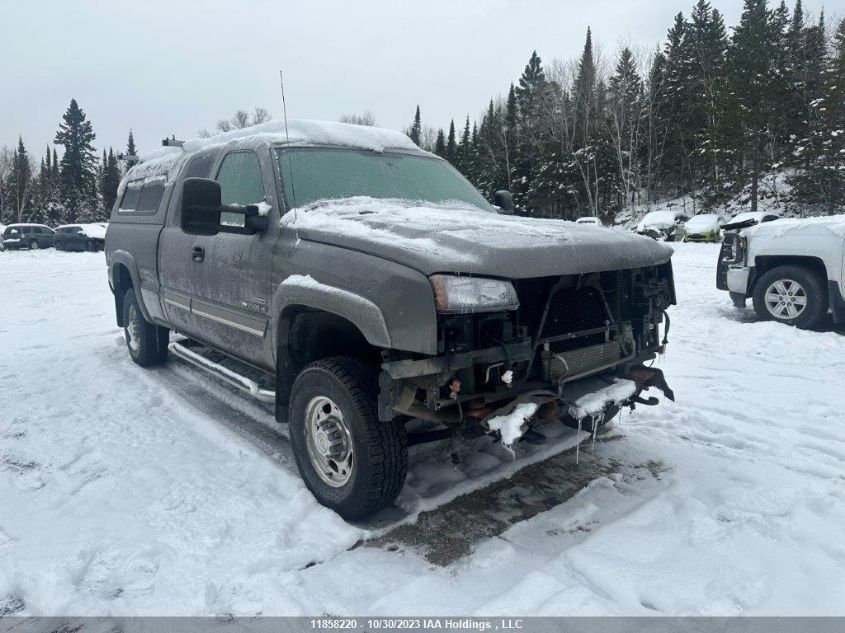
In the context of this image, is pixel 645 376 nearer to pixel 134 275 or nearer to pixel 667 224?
pixel 134 275

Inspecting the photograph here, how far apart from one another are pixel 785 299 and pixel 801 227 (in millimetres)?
903

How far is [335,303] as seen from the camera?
2775 mm

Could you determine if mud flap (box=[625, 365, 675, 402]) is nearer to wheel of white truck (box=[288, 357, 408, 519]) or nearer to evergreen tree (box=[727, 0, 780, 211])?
wheel of white truck (box=[288, 357, 408, 519])

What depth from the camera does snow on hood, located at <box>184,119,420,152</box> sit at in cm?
396

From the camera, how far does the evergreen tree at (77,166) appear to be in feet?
206

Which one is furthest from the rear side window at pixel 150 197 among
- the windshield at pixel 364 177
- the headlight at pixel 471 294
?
the headlight at pixel 471 294

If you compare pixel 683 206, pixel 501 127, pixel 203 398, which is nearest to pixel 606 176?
pixel 683 206

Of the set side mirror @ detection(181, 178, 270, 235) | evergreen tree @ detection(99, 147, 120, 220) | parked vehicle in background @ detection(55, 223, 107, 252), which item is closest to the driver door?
side mirror @ detection(181, 178, 270, 235)

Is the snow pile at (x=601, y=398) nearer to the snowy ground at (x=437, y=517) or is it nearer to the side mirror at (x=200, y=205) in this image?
the snowy ground at (x=437, y=517)

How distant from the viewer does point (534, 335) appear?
2820 mm

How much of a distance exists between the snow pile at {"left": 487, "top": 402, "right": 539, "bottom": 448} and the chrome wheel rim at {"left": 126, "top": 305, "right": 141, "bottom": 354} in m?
4.71

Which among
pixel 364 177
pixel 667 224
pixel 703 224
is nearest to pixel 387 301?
pixel 364 177

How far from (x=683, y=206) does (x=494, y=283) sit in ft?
130

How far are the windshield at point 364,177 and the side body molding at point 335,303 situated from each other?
656 mm
